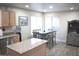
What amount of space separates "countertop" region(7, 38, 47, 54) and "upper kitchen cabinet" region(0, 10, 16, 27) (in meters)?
0.37

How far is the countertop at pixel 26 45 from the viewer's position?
145 cm

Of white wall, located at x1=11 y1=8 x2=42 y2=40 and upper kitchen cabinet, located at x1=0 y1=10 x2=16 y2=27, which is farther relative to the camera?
white wall, located at x1=11 y1=8 x2=42 y2=40

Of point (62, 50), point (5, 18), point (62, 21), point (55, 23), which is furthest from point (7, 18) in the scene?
point (62, 50)

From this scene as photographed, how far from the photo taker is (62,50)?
5.15 feet

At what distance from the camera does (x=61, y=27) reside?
5.22 ft

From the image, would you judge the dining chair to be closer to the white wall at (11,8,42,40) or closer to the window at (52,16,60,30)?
the window at (52,16,60,30)

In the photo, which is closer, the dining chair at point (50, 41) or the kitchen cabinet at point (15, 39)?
the kitchen cabinet at point (15, 39)

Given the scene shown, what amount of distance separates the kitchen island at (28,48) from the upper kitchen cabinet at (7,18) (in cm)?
37

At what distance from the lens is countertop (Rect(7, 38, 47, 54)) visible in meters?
1.45

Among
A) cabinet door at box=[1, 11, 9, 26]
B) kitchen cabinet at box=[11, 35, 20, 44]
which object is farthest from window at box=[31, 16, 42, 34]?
cabinet door at box=[1, 11, 9, 26]

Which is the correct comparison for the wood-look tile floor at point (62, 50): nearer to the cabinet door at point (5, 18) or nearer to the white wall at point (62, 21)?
the white wall at point (62, 21)

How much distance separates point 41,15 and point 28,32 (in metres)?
0.39

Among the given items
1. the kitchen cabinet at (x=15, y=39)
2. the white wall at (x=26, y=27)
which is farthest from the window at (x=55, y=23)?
the kitchen cabinet at (x=15, y=39)

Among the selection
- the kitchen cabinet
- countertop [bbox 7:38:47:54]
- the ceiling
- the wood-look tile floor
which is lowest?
the wood-look tile floor
